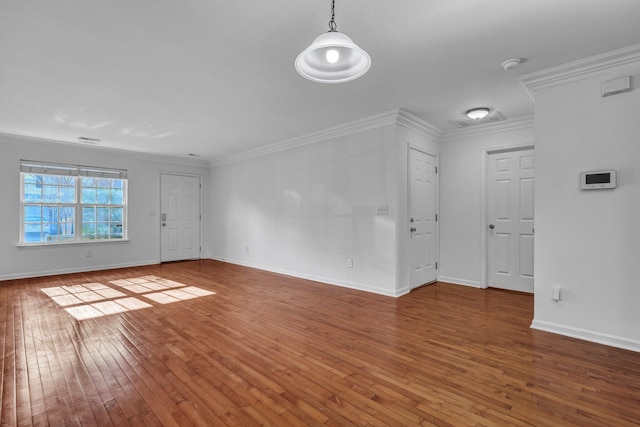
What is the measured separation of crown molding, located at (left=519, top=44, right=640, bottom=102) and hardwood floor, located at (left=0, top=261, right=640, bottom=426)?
2.45 m

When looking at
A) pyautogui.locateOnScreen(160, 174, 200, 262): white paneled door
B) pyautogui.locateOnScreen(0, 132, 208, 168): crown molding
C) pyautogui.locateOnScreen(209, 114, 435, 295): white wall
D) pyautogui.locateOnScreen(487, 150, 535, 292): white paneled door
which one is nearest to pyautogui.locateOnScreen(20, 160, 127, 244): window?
pyautogui.locateOnScreen(0, 132, 208, 168): crown molding

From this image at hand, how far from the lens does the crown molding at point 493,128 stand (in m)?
4.41

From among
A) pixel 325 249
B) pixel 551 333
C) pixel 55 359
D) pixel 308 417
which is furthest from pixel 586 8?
pixel 55 359

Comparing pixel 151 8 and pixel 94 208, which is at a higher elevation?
pixel 151 8

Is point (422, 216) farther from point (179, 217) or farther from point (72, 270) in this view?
point (72, 270)

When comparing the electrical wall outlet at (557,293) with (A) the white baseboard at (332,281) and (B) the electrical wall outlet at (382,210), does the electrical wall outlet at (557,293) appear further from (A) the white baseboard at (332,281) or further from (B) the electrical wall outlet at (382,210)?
(B) the electrical wall outlet at (382,210)

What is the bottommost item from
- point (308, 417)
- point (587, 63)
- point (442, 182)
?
point (308, 417)

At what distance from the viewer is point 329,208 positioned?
5.17 meters

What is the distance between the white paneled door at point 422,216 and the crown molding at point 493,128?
49 centimetres

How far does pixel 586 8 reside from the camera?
6.81ft

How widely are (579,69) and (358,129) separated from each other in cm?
259

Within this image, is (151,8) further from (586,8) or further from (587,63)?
(587,63)

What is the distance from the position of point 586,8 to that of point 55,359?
184 inches

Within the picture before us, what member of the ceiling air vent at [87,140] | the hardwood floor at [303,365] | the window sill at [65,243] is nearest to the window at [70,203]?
the window sill at [65,243]
